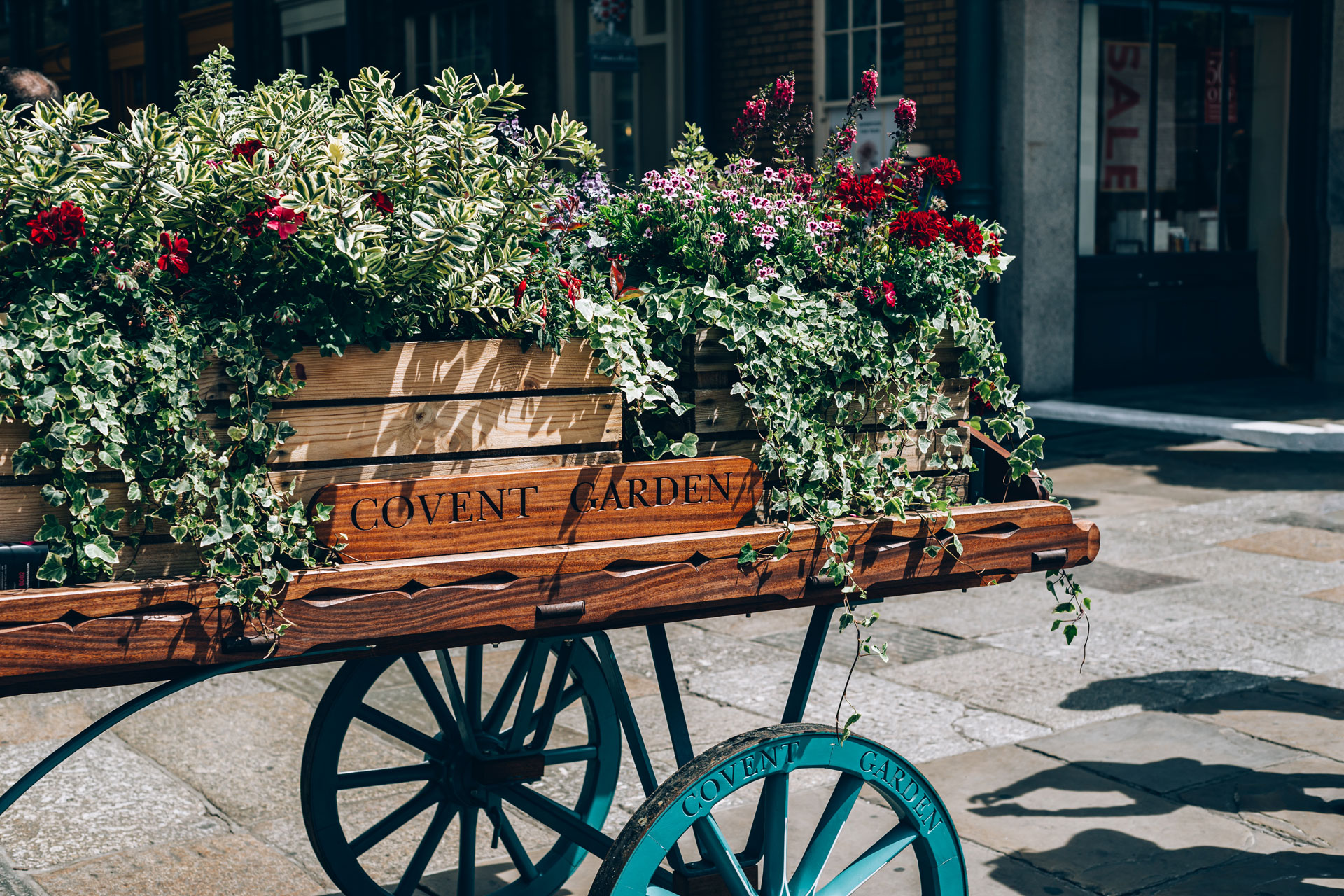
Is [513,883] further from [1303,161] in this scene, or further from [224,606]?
[1303,161]

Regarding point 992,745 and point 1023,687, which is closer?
point 992,745

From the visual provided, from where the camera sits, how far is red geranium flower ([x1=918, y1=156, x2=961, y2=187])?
112 inches

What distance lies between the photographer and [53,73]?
2080 cm

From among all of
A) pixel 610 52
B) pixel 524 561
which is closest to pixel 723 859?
pixel 524 561

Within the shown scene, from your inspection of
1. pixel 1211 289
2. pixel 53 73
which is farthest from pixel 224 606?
pixel 53 73

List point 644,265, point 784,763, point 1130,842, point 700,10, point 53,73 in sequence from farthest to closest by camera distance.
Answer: point 53,73
point 700,10
point 1130,842
point 644,265
point 784,763

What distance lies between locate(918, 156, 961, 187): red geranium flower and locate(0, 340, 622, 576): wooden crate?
809 mm

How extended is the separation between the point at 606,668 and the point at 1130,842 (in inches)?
62.9

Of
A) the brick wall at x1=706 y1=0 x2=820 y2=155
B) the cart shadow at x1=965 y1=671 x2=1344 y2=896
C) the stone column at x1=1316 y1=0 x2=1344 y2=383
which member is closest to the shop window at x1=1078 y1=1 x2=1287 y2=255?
the stone column at x1=1316 y1=0 x2=1344 y2=383

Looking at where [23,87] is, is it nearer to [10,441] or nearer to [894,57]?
[10,441]

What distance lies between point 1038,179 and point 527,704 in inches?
349

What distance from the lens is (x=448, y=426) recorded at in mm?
2393

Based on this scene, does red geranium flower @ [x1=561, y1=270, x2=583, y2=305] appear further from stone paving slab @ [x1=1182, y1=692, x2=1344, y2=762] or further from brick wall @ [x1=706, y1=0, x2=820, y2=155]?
brick wall @ [x1=706, y1=0, x2=820, y2=155]

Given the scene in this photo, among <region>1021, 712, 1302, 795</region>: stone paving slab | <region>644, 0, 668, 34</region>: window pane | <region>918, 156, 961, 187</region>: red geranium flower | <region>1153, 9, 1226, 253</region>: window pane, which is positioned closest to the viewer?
<region>918, 156, 961, 187</region>: red geranium flower
